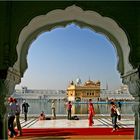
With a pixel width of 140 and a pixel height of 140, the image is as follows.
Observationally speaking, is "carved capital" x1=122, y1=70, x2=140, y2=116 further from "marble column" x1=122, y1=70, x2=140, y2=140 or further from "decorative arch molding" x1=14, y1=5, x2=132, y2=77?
"decorative arch molding" x1=14, y1=5, x2=132, y2=77

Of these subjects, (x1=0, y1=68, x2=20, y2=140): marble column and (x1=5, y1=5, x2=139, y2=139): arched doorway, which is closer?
(x1=0, y1=68, x2=20, y2=140): marble column

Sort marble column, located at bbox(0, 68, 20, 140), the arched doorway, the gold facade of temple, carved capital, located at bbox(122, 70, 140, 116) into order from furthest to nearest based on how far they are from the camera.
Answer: the gold facade of temple < the arched doorway < carved capital, located at bbox(122, 70, 140, 116) < marble column, located at bbox(0, 68, 20, 140)

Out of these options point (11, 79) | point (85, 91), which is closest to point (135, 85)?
point (11, 79)

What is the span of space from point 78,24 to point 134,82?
4.41 ft

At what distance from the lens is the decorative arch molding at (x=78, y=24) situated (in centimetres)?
454

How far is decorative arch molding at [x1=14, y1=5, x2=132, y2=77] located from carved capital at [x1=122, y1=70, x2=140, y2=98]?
107 mm

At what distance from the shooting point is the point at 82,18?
15.8 ft

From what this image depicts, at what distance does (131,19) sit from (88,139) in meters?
4.03

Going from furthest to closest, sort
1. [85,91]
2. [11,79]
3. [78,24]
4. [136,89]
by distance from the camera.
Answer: [85,91] → [78,24] → [11,79] → [136,89]

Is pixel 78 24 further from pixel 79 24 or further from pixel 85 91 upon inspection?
pixel 85 91

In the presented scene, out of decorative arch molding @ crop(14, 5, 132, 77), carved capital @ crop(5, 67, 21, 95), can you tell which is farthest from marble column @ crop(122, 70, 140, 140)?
carved capital @ crop(5, 67, 21, 95)

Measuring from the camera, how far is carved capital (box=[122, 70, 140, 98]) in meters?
4.12

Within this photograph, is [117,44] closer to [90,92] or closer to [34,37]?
[34,37]

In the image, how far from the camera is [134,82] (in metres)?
4.25
